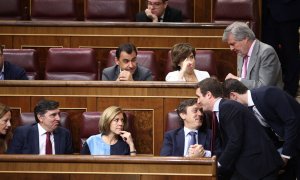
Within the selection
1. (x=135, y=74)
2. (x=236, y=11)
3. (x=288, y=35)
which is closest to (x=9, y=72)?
(x=135, y=74)

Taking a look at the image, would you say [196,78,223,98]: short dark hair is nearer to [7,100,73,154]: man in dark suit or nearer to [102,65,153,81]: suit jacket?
[7,100,73,154]: man in dark suit

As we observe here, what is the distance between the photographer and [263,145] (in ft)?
10.4

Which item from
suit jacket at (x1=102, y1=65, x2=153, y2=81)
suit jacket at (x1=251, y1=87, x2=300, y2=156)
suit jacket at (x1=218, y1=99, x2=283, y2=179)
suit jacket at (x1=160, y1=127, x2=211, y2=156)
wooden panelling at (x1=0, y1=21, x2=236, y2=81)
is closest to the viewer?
suit jacket at (x1=218, y1=99, x2=283, y2=179)

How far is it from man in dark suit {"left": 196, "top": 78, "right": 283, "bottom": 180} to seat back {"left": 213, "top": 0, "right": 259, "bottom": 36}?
70.9 inches

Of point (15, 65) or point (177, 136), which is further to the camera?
point (15, 65)

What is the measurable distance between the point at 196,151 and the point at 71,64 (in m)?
1.19

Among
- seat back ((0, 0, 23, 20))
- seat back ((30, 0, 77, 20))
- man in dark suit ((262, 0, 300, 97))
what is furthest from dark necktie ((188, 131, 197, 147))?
seat back ((0, 0, 23, 20))

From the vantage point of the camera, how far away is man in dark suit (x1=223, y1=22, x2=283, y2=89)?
12.0 ft

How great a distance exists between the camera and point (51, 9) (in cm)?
512

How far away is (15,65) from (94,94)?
0.56 m

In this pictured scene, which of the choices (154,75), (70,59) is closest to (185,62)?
(154,75)

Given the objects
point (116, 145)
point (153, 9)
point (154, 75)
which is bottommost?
point (116, 145)

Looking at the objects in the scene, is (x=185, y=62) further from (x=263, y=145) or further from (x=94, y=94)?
(x=263, y=145)

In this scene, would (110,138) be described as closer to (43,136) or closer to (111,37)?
(43,136)
